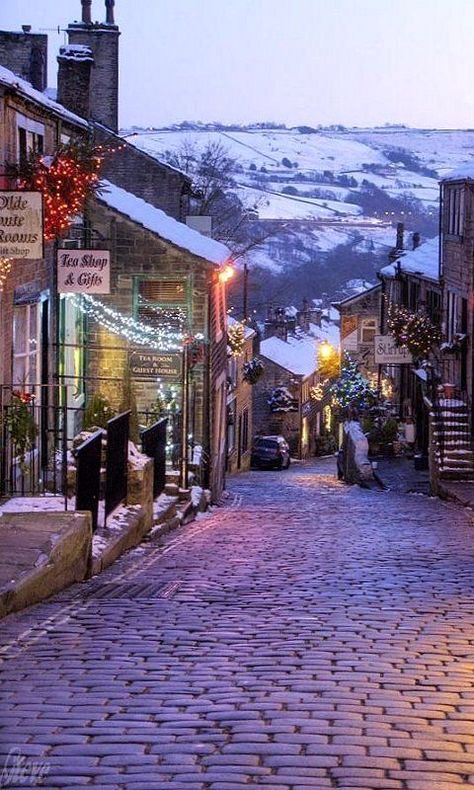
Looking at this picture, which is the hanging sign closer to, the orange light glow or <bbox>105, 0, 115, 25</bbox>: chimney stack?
the orange light glow

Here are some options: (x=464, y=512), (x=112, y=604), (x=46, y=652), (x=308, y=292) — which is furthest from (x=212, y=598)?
(x=308, y=292)

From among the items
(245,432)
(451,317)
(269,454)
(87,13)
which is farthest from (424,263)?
(87,13)

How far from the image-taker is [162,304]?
79.0ft

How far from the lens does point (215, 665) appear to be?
7594mm

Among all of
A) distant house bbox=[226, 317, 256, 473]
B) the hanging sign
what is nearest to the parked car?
distant house bbox=[226, 317, 256, 473]

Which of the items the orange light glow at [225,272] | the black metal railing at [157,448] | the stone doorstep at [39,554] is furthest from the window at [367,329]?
the stone doorstep at [39,554]

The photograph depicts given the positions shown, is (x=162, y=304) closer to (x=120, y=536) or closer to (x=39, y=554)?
(x=120, y=536)

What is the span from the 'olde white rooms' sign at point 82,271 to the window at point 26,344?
1.86ft

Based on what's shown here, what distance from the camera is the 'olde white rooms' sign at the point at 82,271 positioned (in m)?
18.2

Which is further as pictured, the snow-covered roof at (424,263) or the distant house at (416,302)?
the snow-covered roof at (424,263)

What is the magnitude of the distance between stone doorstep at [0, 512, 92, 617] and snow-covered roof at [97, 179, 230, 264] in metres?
11.9

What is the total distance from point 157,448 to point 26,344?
237cm

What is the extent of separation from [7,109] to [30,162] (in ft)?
2.94

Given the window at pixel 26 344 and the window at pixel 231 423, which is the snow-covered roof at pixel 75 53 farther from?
the window at pixel 231 423
